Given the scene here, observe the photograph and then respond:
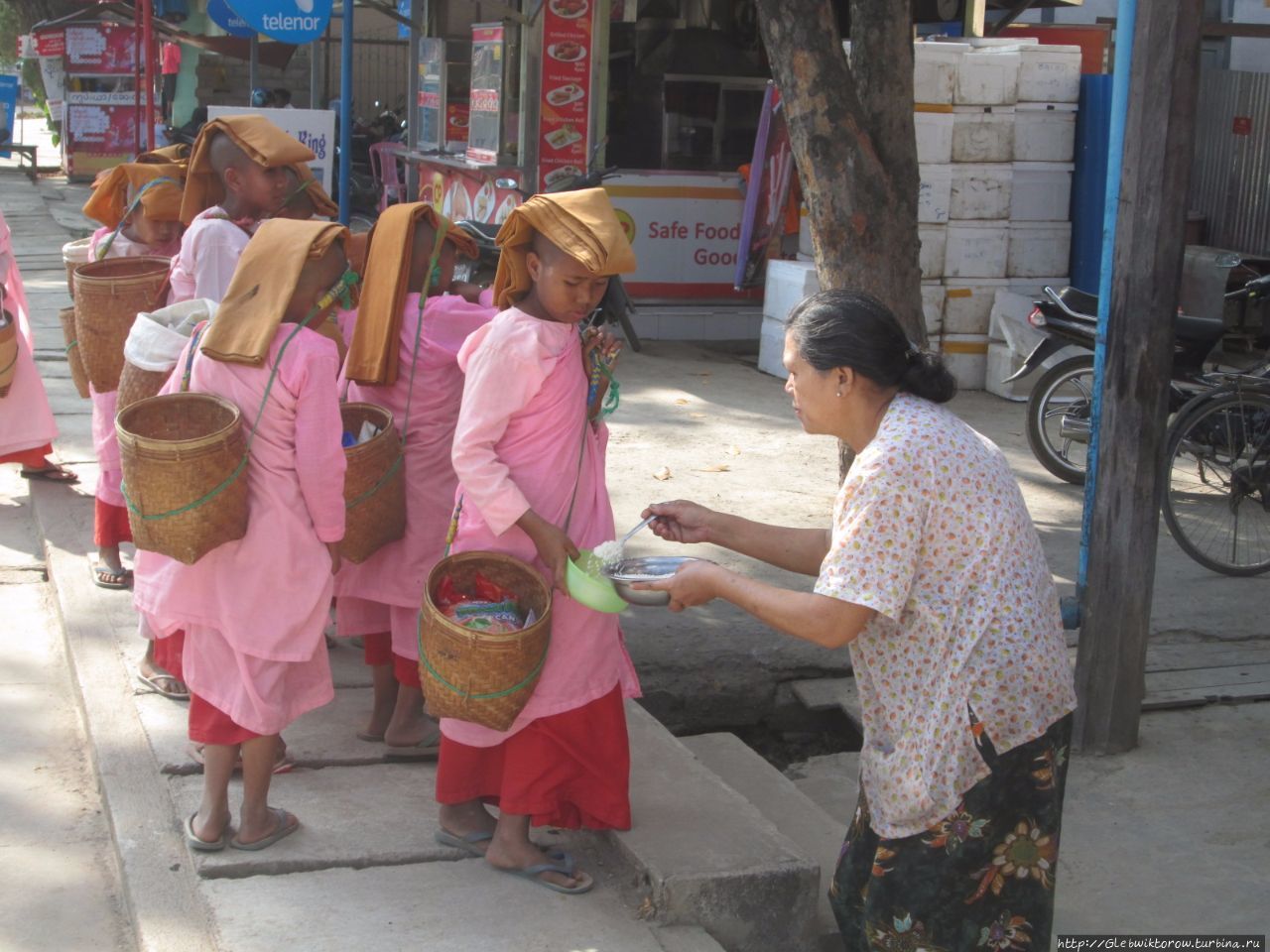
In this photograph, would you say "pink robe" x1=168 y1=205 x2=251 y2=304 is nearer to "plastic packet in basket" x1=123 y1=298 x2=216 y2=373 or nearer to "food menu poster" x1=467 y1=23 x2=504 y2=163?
"plastic packet in basket" x1=123 y1=298 x2=216 y2=373

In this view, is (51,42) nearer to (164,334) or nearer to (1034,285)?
(1034,285)

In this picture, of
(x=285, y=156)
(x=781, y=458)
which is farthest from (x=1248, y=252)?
(x=285, y=156)

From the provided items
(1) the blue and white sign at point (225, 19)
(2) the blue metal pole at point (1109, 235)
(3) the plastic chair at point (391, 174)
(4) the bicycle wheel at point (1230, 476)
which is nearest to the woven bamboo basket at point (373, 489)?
(2) the blue metal pole at point (1109, 235)

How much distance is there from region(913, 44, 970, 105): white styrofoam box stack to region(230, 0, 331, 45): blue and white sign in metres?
3.69

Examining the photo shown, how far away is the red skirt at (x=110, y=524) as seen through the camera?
5230mm

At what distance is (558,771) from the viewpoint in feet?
11.0

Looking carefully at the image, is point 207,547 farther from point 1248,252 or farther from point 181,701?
point 1248,252

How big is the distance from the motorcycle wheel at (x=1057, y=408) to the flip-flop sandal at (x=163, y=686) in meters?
4.81

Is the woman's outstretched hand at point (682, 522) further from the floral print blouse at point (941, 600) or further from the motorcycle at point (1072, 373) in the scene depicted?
the motorcycle at point (1072, 373)

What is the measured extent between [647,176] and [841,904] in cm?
860

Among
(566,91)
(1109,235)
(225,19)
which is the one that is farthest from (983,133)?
(225,19)

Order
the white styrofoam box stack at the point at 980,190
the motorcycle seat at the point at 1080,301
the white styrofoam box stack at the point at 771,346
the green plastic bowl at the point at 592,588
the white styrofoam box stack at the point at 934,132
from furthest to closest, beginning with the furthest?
the white styrofoam box stack at the point at 771,346, the white styrofoam box stack at the point at 980,190, the white styrofoam box stack at the point at 934,132, the motorcycle seat at the point at 1080,301, the green plastic bowl at the point at 592,588

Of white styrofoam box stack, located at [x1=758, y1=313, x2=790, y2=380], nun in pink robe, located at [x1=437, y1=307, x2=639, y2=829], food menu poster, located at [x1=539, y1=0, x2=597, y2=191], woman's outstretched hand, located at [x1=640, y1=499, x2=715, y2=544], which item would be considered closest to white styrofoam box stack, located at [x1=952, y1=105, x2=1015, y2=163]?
white styrofoam box stack, located at [x1=758, y1=313, x2=790, y2=380]

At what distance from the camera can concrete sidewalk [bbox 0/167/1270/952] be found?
3.16 metres
